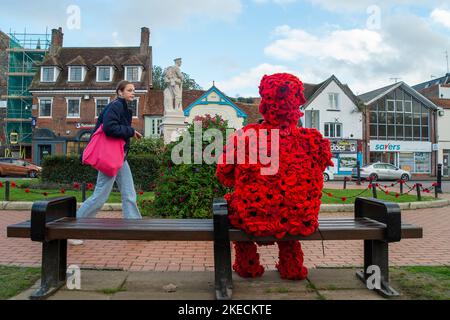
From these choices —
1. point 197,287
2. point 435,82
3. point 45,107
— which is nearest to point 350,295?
point 197,287

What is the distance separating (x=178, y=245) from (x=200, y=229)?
2.42 metres

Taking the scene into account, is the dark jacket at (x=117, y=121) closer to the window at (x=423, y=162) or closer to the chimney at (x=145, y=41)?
the chimney at (x=145, y=41)

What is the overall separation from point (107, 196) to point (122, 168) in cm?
40

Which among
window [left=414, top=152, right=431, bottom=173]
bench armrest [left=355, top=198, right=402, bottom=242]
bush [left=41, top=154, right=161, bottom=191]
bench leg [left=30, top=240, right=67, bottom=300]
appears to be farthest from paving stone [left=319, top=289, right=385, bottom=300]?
window [left=414, top=152, right=431, bottom=173]

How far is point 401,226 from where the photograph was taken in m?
3.13

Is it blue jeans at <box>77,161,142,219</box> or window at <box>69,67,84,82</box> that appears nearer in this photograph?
blue jeans at <box>77,161,142,219</box>

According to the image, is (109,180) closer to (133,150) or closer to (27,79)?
(133,150)

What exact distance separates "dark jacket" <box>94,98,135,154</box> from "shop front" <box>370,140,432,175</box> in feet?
117

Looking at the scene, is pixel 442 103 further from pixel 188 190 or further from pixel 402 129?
pixel 188 190

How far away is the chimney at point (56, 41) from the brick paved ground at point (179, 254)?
3759 cm

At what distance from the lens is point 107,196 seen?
15.2ft

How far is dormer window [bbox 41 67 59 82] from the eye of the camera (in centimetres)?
3619

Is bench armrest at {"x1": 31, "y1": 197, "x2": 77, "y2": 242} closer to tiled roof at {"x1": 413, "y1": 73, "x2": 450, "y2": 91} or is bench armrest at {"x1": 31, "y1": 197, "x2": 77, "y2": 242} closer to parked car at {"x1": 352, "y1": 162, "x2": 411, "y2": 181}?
parked car at {"x1": 352, "y1": 162, "x2": 411, "y2": 181}
